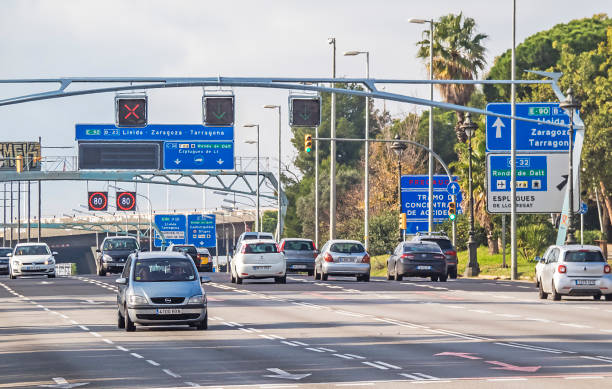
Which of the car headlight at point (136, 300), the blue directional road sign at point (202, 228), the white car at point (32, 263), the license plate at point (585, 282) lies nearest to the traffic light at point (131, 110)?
the license plate at point (585, 282)

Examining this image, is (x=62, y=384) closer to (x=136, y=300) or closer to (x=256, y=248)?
(x=136, y=300)

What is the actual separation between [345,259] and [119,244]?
48.4 feet

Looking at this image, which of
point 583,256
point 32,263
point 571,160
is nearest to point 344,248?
point 571,160

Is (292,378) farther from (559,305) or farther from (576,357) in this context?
(559,305)

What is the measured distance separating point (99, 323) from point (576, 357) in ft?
42.5

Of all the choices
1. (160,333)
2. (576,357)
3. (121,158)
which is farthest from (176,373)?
(121,158)

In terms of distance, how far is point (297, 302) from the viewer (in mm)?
36906

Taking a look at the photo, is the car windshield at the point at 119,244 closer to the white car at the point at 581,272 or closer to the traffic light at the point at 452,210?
the traffic light at the point at 452,210

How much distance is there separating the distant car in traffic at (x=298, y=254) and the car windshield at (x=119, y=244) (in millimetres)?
7840

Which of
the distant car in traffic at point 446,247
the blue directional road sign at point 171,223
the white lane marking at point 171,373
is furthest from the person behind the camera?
the blue directional road sign at point 171,223

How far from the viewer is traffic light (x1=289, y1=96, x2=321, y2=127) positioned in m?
41.2

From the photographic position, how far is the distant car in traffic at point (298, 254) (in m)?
56.3

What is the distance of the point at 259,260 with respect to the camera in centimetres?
4778

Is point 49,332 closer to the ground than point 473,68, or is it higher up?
closer to the ground
